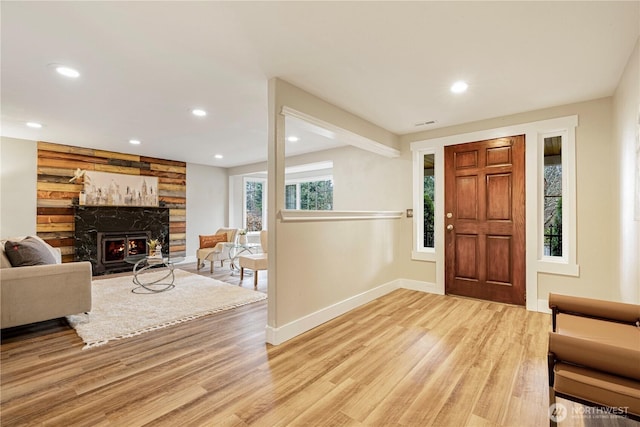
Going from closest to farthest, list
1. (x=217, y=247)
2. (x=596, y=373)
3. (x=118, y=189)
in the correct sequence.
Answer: (x=596, y=373), (x=217, y=247), (x=118, y=189)

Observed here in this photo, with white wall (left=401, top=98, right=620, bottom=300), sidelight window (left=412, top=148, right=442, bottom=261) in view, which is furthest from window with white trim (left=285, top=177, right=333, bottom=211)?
white wall (left=401, top=98, right=620, bottom=300)

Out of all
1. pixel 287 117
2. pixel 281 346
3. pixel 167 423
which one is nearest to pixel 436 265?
pixel 281 346

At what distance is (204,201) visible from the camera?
7.41m

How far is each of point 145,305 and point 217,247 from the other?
2.23 meters

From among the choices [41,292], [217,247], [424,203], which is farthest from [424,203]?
[41,292]

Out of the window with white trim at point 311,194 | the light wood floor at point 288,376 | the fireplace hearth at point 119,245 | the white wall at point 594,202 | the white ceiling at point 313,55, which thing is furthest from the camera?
the window with white trim at point 311,194

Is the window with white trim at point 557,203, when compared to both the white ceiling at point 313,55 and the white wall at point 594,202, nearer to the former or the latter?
the white wall at point 594,202

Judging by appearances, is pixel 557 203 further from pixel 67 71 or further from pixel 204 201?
pixel 204 201

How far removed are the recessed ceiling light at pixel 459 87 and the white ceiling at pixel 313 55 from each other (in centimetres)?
5

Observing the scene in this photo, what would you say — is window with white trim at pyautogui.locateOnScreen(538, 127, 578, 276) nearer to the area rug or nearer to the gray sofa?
the area rug

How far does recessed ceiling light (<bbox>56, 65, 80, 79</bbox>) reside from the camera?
2.46m

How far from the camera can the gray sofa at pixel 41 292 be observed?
8.61 ft

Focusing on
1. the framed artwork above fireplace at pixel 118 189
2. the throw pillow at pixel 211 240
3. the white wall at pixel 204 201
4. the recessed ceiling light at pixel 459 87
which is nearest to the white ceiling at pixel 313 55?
the recessed ceiling light at pixel 459 87

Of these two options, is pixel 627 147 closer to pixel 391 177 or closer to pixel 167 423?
pixel 391 177
